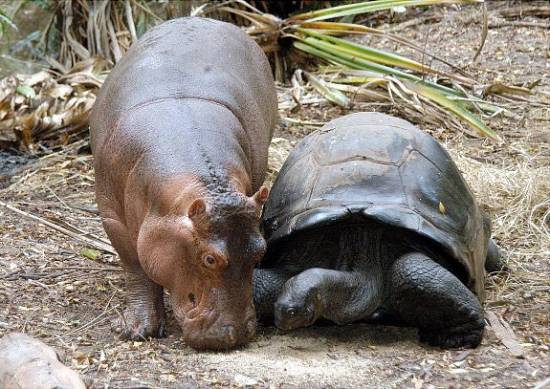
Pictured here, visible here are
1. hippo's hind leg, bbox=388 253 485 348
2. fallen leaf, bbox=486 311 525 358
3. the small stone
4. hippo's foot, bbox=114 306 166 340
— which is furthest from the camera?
hippo's foot, bbox=114 306 166 340

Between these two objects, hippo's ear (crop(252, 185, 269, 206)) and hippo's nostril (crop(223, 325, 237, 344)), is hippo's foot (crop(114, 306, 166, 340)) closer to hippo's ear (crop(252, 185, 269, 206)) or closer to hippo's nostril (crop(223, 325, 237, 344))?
hippo's nostril (crop(223, 325, 237, 344))

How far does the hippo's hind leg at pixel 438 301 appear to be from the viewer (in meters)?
4.53

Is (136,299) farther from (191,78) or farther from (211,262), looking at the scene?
(191,78)

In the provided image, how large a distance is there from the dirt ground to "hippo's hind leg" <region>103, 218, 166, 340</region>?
0.28 ft

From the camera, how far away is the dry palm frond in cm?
820

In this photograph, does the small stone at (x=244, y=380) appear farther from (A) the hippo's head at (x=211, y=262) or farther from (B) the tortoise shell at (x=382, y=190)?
(B) the tortoise shell at (x=382, y=190)

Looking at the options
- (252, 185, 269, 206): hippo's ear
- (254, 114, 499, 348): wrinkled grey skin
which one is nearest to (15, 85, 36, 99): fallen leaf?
(254, 114, 499, 348): wrinkled grey skin

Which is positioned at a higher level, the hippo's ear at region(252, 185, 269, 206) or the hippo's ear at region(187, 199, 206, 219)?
the hippo's ear at region(187, 199, 206, 219)

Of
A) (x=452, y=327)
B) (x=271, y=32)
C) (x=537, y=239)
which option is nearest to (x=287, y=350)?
(x=452, y=327)

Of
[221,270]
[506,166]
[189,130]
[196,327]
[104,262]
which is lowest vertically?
[506,166]

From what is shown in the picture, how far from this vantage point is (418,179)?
495 centimetres

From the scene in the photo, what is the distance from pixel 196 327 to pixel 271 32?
5.94 metres

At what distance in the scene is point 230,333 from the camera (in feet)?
13.9

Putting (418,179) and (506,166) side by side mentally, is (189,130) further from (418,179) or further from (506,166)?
(506,166)
